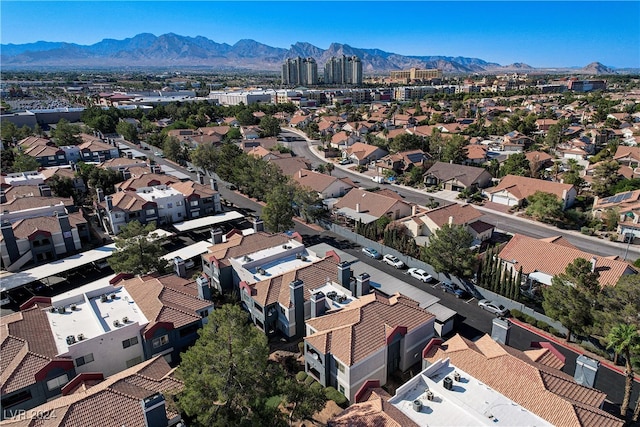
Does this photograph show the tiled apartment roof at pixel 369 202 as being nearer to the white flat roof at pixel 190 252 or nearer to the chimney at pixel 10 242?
the white flat roof at pixel 190 252

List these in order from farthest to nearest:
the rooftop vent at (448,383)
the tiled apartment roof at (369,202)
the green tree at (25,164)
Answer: the green tree at (25,164) < the tiled apartment roof at (369,202) < the rooftop vent at (448,383)

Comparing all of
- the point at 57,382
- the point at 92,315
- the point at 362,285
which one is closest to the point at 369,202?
the point at 362,285

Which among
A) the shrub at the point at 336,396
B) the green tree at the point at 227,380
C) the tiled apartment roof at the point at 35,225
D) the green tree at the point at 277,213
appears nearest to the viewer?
the green tree at the point at 227,380

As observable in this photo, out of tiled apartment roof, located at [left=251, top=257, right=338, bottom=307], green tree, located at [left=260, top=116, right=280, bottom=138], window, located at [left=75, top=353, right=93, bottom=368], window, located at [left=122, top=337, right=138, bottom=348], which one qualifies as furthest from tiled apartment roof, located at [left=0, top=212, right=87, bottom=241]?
green tree, located at [left=260, top=116, right=280, bottom=138]

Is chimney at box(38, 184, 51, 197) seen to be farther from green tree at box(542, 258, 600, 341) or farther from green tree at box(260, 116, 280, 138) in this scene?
green tree at box(260, 116, 280, 138)

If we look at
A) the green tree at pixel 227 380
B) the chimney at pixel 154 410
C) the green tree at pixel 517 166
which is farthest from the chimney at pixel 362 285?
the green tree at pixel 517 166

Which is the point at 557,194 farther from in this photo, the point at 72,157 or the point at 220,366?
the point at 72,157
